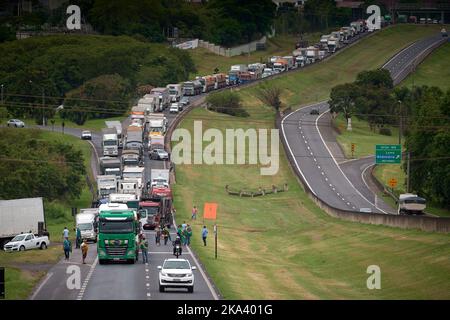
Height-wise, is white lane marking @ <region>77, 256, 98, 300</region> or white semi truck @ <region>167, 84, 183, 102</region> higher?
white semi truck @ <region>167, 84, 183, 102</region>

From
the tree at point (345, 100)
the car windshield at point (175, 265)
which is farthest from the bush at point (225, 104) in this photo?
the car windshield at point (175, 265)

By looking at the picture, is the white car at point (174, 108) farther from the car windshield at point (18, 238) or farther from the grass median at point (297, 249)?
the car windshield at point (18, 238)

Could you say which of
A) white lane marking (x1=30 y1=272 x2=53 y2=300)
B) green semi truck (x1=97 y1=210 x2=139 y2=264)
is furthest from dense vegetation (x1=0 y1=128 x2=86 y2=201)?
white lane marking (x1=30 y1=272 x2=53 y2=300)

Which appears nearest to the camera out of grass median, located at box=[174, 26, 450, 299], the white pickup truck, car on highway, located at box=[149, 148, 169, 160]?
grass median, located at box=[174, 26, 450, 299]

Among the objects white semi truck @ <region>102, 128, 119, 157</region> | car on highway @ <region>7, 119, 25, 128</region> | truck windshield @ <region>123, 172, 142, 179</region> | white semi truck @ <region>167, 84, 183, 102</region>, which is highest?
white semi truck @ <region>167, 84, 183, 102</region>

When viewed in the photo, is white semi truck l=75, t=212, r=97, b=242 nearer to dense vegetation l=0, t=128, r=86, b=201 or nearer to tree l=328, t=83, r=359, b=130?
dense vegetation l=0, t=128, r=86, b=201
